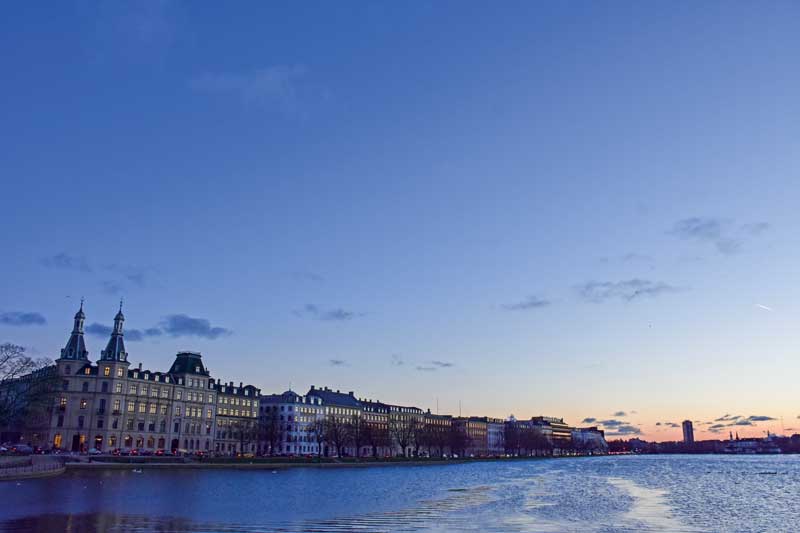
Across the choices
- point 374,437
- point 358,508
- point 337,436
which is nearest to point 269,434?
point 337,436

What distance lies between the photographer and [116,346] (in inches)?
5896

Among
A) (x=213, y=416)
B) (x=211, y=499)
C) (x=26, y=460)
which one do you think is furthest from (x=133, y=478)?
(x=213, y=416)

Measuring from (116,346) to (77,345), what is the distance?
762 centimetres

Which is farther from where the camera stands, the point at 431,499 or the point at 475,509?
the point at 431,499

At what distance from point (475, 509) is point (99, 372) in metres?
114

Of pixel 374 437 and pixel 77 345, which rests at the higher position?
pixel 77 345

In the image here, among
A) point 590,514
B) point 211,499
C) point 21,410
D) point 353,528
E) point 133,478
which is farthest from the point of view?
point 21,410

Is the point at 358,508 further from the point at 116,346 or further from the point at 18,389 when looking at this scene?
the point at 116,346

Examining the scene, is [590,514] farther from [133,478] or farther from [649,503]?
[133,478]

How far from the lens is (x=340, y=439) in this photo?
17675 cm

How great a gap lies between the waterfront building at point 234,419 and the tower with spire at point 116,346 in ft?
90.7

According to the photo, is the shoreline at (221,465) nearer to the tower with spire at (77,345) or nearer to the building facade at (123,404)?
the building facade at (123,404)

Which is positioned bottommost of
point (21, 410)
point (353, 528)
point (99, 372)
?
point (353, 528)

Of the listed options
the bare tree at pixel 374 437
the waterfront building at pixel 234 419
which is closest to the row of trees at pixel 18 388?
the waterfront building at pixel 234 419
